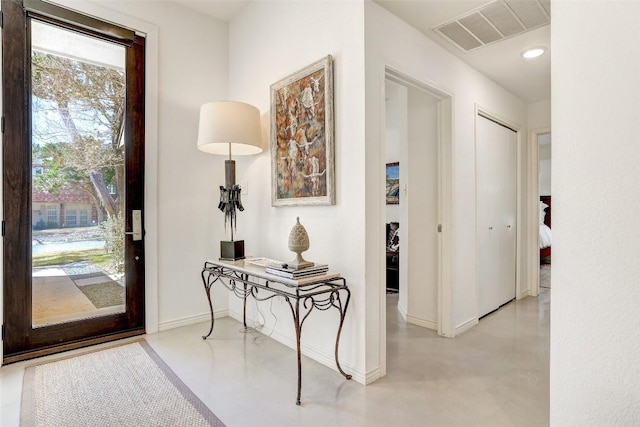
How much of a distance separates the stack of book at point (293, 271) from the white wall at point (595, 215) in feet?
3.95

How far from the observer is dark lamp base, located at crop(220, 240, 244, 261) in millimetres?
2584

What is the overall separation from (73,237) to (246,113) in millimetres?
1584

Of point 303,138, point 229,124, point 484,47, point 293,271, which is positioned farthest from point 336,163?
point 484,47

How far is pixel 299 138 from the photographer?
2.43 meters

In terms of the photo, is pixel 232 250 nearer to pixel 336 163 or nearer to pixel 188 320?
pixel 188 320

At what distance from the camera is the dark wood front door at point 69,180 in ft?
7.45

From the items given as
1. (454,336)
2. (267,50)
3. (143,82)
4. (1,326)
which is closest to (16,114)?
(143,82)

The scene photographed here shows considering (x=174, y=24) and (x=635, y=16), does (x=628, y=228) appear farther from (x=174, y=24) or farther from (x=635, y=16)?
(x=174, y=24)

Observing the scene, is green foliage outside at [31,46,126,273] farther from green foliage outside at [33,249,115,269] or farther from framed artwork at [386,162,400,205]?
framed artwork at [386,162,400,205]

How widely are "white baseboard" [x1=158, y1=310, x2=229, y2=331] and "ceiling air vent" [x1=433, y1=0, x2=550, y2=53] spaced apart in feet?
10.0

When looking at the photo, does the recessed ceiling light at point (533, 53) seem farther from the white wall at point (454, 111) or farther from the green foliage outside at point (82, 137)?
the green foliage outside at point (82, 137)

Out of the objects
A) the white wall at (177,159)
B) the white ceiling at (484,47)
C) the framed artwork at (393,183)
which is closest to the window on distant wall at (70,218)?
the white wall at (177,159)

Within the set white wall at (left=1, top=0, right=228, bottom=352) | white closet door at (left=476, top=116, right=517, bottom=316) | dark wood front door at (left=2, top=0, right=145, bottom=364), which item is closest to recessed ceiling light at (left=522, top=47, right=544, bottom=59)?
white closet door at (left=476, top=116, right=517, bottom=316)

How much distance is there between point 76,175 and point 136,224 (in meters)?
0.55
